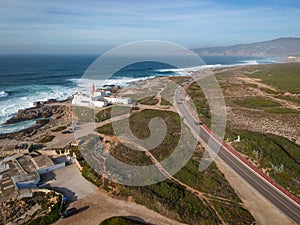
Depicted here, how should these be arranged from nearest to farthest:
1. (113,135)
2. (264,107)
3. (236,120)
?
(113,135)
(236,120)
(264,107)

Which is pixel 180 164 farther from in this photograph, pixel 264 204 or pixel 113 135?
pixel 113 135

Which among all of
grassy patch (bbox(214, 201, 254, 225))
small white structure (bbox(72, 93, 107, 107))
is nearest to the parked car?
grassy patch (bbox(214, 201, 254, 225))

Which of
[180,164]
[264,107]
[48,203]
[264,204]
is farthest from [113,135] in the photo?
[264,107]

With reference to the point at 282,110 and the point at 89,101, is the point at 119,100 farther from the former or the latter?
the point at 282,110

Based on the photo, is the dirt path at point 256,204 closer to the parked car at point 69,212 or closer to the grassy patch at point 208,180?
the grassy patch at point 208,180

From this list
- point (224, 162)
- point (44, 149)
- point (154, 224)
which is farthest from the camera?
point (44, 149)

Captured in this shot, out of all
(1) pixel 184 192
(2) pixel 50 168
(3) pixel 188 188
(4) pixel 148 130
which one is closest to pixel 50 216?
(2) pixel 50 168

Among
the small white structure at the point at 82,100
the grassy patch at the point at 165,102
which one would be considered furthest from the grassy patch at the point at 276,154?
the small white structure at the point at 82,100
